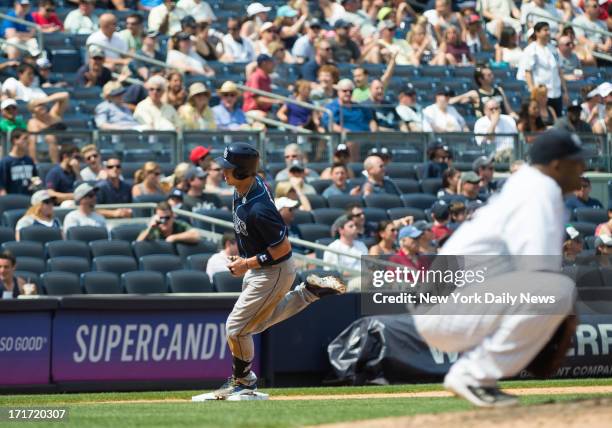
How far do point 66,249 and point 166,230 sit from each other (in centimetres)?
120

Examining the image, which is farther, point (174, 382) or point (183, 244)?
point (183, 244)

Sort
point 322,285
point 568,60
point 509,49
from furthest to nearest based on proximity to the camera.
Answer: point 509,49
point 568,60
point 322,285

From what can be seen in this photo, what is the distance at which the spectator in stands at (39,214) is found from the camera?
1389 cm

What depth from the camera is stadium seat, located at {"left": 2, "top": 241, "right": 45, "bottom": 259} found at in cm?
1345

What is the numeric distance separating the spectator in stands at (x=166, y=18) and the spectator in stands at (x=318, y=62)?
6.79 ft

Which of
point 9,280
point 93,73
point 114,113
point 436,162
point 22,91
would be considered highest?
point 93,73

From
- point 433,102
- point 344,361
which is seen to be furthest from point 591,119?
point 344,361

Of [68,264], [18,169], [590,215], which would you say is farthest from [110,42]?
[590,215]

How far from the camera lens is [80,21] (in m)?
19.1

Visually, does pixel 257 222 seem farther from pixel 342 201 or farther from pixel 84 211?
pixel 342 201

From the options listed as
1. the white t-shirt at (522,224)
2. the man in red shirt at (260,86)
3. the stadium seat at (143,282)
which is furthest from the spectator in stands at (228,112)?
the white t-shirt at (522,224)

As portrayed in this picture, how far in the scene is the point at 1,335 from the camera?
11711mm

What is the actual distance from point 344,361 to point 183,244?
8.53 ft

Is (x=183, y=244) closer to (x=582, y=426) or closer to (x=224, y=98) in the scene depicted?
(x=224, y=98)
